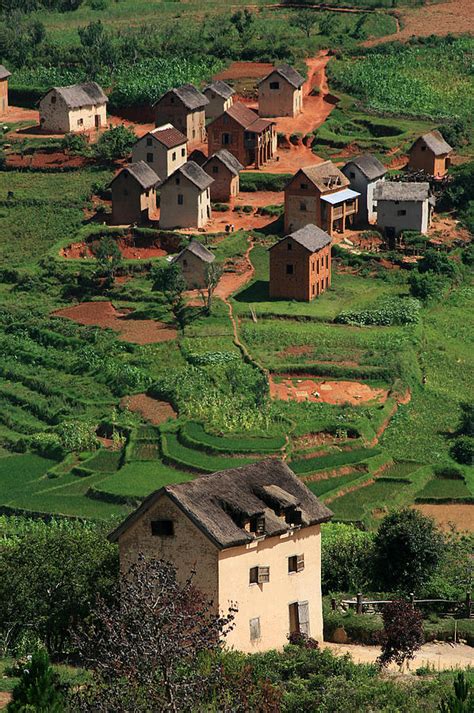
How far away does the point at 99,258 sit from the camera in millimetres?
91812

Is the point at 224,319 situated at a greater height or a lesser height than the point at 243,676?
lesser

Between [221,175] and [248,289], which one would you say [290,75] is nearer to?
[221,175]

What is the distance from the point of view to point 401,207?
95.4 meters

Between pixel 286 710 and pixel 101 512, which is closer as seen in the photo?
pixel 286 710

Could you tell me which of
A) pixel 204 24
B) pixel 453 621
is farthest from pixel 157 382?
pixel 204 24

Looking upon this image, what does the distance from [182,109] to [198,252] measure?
1954 centimetres

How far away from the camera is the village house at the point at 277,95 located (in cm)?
11000

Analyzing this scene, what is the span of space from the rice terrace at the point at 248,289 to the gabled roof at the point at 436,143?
0.22 m

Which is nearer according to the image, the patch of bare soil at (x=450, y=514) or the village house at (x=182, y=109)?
the patch of bare soil at (x=450, y=514)

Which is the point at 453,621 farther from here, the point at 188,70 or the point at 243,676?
the point at 188,70

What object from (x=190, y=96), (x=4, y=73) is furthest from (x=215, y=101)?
(x=4, y=73)

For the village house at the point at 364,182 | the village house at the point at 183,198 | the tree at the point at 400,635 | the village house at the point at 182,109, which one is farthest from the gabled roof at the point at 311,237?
the tree at the point at 400,635

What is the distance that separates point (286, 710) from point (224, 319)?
42.5 m

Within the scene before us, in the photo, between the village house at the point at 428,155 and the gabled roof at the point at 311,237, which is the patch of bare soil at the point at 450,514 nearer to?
the gabled roof at the point at 311,237
